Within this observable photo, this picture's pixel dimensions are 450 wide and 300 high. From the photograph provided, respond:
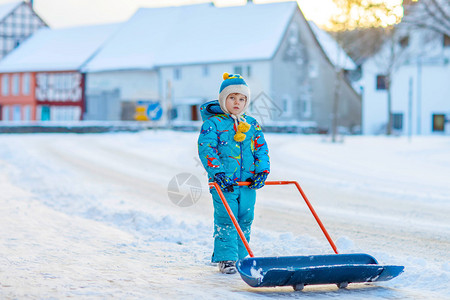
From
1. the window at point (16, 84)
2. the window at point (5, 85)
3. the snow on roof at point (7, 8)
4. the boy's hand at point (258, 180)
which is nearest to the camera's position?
the boy's hand at point (258, 180)

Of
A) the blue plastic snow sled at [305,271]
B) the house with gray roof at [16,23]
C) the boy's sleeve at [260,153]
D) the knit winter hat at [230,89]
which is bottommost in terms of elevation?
the blue plastic snow sled at [305,271]

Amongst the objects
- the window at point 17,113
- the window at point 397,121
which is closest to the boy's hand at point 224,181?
the window at point 397,121

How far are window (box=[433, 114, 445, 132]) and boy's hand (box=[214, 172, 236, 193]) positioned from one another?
151 feet

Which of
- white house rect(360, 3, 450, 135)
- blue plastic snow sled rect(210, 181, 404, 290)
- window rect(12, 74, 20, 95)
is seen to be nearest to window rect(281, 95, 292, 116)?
white house rect(360, 3, 450, 135)

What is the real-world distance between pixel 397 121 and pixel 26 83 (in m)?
30.0

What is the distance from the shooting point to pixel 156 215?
31.1 feet

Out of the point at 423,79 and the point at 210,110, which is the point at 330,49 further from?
the point at 210,110

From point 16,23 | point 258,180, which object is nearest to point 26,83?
point 16,23

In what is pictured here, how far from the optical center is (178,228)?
27.7ft

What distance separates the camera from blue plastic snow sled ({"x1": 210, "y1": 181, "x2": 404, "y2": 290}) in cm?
491

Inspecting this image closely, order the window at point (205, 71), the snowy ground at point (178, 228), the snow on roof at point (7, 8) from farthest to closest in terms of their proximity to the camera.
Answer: the snow on roof at point (7, 8)
the window at point (205, 71)
the snowy ground at point (178, 228)

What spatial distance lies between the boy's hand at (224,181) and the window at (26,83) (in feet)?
184

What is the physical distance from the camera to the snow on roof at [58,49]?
57.0 m

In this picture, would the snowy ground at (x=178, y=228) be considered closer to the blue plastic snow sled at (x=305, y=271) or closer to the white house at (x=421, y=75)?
the blue plastic snow sled at (x=305, y=271)
